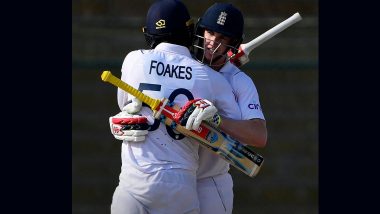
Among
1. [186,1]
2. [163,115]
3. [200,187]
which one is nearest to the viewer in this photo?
[163,115]

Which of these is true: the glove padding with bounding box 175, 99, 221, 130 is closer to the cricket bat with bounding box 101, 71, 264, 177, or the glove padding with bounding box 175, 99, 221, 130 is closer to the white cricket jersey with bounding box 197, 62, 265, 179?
the cricket bat with bounding box 101, 71, 264, 177

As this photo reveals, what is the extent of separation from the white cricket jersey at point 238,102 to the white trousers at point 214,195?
0.03 meters

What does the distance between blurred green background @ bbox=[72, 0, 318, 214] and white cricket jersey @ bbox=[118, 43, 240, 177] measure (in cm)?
205

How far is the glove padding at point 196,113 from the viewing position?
3.77m

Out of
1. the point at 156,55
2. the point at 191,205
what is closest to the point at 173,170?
the point at 191,205

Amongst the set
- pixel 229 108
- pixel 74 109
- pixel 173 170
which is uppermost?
pixel 229 108

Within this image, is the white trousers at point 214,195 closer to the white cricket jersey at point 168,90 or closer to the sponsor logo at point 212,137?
the white cricket jersey at point 168,90

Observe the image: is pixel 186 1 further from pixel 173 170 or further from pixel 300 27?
pixel 173 170

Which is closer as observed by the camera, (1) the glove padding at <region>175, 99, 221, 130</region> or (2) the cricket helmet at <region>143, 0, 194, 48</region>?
(1) the glove padding at <region>175, 99, 221, 130</region>

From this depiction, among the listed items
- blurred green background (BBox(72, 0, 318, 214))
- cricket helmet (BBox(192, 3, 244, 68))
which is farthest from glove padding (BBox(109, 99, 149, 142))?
blurred green background (BBox(72, 0, 318, 214))

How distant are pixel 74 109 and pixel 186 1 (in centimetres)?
96

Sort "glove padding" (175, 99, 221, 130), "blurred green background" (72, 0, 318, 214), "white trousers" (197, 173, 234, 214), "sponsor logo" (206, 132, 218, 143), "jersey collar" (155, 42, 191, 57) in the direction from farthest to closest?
"blurred green background" (72, 0, 318, 214)
"white trousers" (197, 173, 234, 214)
"jersey collar" (155, 42, 191, 57)
"sponsor logo" (206, 132, 218, 143)
"glove padding" (175, 99, 221, 130)

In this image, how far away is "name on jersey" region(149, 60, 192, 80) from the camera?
12.9 ft

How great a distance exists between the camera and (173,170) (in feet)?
12.8
